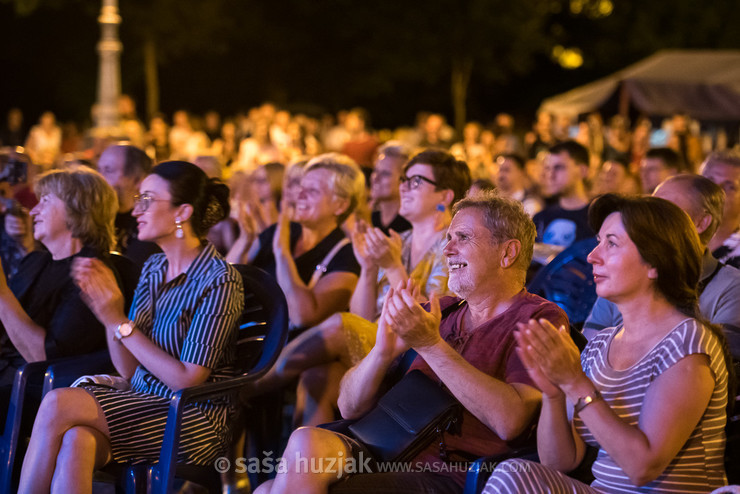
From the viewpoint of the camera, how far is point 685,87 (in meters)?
15.8

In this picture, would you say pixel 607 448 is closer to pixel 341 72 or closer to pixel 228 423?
→ pixel 228 423

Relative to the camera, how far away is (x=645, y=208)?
2.72 metres

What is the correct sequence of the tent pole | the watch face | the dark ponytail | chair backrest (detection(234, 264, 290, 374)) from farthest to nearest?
the tent pole, the dark ponytail, chair backrest (detection(234, 264, 290, 374)), the watch face

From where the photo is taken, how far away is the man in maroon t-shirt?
2885 mm

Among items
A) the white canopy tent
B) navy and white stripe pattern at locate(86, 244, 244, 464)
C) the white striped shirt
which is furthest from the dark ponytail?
the white canopy tent

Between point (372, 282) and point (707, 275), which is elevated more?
point (707, 275)

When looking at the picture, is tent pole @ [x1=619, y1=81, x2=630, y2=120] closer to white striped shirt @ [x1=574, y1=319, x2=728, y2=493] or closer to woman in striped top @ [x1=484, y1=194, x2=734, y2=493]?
woman in striped top @ [x1=484, y1=194, x2=734, y2=493]

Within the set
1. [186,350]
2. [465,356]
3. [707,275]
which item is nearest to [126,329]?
[186,350]

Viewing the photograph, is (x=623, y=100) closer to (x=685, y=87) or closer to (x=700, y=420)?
(x=685, y=87)

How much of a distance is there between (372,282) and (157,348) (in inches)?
45.3

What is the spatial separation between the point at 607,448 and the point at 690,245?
65 cm

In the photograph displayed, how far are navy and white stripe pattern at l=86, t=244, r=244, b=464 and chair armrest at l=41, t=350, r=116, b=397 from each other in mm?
330

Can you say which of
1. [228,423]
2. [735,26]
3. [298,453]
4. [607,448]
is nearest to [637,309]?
[607,448]

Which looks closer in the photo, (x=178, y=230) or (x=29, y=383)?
(x=178, y=230)
